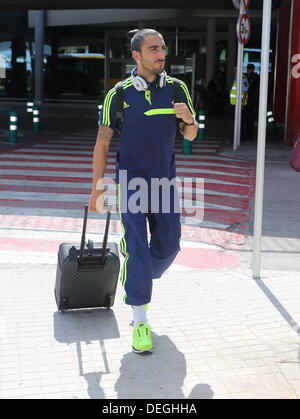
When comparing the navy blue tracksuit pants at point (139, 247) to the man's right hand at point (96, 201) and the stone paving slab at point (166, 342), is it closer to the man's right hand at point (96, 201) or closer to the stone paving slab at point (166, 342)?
the man's right hand at point (96, 201)

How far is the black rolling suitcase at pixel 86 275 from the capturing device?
478 centimetres

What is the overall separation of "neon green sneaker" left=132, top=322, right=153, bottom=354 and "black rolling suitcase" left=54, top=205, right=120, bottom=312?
1.95ft

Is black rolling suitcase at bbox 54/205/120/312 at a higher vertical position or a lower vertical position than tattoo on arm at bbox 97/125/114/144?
lower

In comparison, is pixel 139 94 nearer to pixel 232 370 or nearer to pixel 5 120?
pixel 232 370

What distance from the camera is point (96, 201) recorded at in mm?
4344

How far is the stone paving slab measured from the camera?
384 centimetres

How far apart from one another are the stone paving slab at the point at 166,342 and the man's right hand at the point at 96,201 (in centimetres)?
88

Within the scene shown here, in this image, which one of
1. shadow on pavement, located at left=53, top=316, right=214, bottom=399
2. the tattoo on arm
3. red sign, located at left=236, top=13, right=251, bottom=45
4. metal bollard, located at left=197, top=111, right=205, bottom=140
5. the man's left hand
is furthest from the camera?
metal bollard, located at left=197, top=111, right=205, bottom=140

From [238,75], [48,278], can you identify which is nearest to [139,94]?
[48,278]

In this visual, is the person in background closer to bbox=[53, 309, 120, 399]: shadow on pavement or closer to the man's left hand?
bbox=[53, 309, 120, 399]: shadow on pavement

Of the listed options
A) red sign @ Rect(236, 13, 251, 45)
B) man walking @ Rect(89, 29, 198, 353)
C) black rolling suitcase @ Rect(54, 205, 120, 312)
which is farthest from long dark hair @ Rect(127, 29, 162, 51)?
red sign @ Rect(236, 13, 251, 45)

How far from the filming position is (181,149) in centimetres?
1560

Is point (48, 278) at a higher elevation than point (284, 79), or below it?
below
